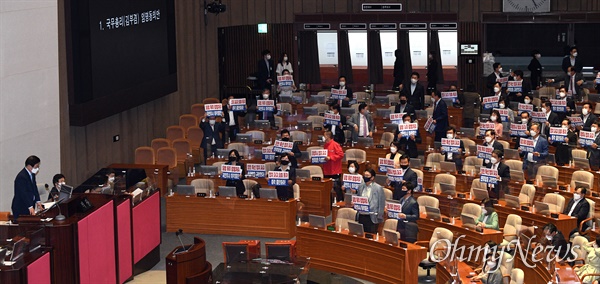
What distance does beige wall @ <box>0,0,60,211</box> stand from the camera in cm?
2003

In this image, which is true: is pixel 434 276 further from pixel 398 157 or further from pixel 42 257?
pixel 42 257

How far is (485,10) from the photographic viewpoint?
3350 cm

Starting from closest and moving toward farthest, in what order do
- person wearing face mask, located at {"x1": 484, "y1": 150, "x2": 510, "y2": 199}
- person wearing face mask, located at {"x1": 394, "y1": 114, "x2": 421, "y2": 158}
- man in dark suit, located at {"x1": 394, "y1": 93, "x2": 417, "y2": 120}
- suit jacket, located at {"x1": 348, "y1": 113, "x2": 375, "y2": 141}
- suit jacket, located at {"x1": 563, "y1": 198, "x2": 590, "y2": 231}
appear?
1. suit jacket, located at {"x1": 563, "y1": 198, "x2": 590, "y2": 231}
2. person wearing face mask, located at {"x1": 484, "y1": 150, "x2": 510, "y2": 199}
3. person wearing face mask, located at {"x1": 394, "y1": 114, "x2": 421, "y2": 158}
4. suit jacket, located at {"x1": 348, "y1": 113, "x2": 375, "y2": 141}
5. man in dark suit, located at {"x1": 394, "y1": 93, "x2": 417, "y2": 120}

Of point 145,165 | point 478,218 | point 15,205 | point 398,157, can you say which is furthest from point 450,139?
point 15,205

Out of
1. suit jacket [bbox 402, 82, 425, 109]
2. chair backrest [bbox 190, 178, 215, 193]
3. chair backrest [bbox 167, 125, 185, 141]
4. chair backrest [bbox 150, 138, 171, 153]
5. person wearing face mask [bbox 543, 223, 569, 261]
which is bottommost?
person wearing face mask [bbox 543, 223, 569, 261]

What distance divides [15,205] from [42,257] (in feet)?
8.82

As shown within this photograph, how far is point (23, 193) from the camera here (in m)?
18.4

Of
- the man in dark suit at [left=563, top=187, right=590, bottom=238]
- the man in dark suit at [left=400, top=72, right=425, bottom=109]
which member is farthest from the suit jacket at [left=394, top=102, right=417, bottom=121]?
the man in dark suit at [left=563, top=187, right=590, bottom=238]

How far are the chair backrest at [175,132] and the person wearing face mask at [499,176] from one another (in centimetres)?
841

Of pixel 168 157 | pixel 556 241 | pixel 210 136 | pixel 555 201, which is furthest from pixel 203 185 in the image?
pixel 556 241

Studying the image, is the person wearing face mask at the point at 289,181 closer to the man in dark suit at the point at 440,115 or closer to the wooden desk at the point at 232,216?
the wooden desk at the point at 232,216

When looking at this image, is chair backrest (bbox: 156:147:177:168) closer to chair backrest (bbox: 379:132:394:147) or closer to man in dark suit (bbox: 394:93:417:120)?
chair backrest (bbox: 379:132:394:147)

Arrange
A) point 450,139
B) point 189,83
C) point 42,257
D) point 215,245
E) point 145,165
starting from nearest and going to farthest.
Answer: point 42,257, point 215,245, point 450,139, point 145,165, point 189,83

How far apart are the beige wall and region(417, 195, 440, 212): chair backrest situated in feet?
22.0
